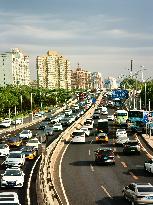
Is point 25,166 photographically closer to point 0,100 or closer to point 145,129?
point 145,129

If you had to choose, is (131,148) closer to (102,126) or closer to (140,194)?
(102,126)

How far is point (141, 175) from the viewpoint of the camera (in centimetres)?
4072

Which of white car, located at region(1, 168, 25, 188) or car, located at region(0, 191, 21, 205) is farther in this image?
white car, located at region(1, 168, 25, 188)

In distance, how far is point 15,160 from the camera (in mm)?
46406

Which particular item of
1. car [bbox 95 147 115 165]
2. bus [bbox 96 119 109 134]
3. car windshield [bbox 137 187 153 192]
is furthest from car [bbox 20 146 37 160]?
bus [bbox 96 119 109 134]

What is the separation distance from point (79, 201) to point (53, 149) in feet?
78.9

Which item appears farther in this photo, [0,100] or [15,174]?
[0,100]

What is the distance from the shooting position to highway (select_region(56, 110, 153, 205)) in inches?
1241

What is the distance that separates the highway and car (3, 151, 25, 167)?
374 centimetres

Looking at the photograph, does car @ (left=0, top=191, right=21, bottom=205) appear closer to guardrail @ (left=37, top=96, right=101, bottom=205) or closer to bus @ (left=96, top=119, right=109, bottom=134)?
guardrail @ (left=37, top=96, right=101, bottom=205)

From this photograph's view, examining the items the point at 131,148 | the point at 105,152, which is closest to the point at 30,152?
the point at 105,152

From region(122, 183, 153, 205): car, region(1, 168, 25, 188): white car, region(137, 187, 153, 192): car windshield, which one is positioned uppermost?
region(137, 187, 153, 192): car windshield

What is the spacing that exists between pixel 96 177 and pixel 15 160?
30.9ft

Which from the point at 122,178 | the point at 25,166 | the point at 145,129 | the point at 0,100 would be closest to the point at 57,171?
the point at 25,166
